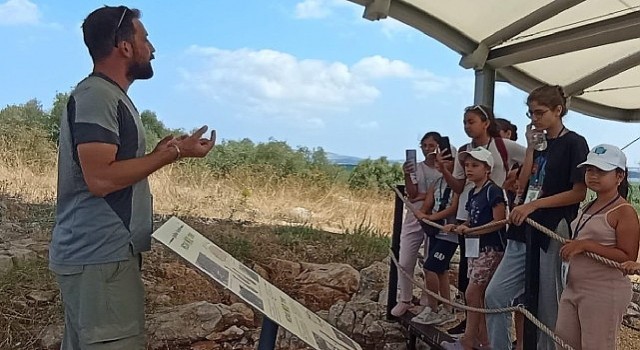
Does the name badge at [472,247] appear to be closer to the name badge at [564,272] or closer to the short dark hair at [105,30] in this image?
the name badge at [564,272]

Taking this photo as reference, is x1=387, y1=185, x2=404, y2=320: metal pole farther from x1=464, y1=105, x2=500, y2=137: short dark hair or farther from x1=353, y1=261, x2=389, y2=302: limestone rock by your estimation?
x1=464, y1=105, x2=500, y2=137: short dark hair

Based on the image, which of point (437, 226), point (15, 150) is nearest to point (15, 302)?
point (437, 226)

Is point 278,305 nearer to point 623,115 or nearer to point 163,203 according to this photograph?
point 163,203

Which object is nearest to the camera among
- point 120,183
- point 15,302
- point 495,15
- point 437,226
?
point 120,183

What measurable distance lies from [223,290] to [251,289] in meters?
3.66

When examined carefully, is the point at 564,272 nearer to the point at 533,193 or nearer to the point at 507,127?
the point at 533,193

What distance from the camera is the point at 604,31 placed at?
563 cm

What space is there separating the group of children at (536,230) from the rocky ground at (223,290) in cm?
91

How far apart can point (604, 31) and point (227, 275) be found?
4.80m

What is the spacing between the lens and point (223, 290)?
526 cm

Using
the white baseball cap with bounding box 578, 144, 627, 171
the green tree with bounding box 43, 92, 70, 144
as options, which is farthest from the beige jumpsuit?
the green tree with bounding box 43, 92, 70, 144

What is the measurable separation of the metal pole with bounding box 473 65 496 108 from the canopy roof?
7 centimetres

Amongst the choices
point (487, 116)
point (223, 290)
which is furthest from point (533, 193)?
point (223, 290)

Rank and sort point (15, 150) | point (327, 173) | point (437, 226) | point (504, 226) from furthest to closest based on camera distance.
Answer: point (327, 173), point (15, 150), point (437, 226), point (504, 226)
